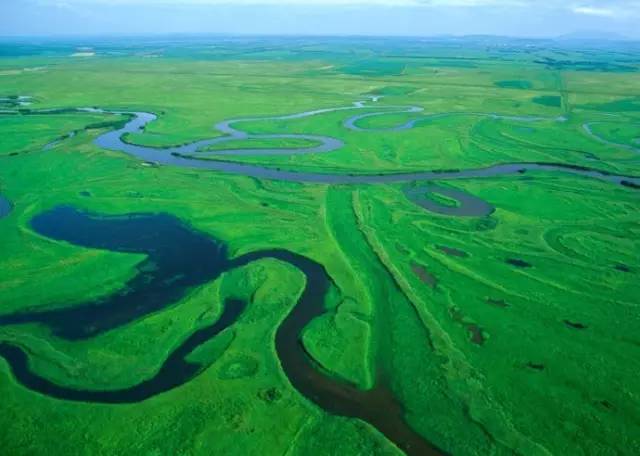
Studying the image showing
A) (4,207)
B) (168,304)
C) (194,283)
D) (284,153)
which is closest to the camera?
(168,304)

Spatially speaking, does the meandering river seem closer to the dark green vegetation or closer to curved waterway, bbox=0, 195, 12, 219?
curved waterway, bbox=0, 195, 12, 219

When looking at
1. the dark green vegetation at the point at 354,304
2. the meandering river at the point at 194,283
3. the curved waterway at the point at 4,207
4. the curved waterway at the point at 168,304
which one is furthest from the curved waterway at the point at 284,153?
the curved waterway at the point at 4,207

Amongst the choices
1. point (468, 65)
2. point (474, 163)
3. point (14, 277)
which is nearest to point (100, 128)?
point (14, 277)

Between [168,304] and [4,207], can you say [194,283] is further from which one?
[4,207]

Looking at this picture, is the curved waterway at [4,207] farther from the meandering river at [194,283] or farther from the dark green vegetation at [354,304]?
the dark green vegetation at [354,304]

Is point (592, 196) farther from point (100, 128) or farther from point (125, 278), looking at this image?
point (100, 128)

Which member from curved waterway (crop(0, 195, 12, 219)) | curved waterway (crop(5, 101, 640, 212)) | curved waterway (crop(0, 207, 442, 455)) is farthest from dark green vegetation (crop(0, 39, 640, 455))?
curved waterway (crop(5, 101, 640, 212))

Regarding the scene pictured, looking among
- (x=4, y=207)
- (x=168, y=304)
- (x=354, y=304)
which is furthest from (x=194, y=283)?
(x=4, y=207)
